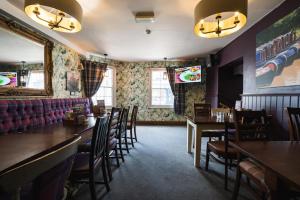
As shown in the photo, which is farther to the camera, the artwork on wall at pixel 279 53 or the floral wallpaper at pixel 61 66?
the floral wallpaper at pixel 61 66

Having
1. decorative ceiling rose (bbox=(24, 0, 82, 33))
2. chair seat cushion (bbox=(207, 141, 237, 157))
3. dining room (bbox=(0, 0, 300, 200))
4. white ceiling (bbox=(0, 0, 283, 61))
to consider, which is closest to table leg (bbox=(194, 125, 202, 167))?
dining room (bbox=(0, 0, 300, 200))

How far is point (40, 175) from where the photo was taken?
0.57 m

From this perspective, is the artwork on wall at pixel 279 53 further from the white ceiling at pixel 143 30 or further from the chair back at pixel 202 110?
the chair back at pixel 202 110

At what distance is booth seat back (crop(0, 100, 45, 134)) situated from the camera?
83.0 inches

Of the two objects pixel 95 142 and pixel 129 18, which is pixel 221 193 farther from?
pixel 129 18

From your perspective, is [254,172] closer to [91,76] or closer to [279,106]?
[279,106]

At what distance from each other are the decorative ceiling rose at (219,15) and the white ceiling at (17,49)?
2.74 meters

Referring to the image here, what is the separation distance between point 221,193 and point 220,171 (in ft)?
2.03

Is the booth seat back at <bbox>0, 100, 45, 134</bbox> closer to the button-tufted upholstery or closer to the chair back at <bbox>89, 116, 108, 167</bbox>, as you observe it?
the button-tufted upholstery

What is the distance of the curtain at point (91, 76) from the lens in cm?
526

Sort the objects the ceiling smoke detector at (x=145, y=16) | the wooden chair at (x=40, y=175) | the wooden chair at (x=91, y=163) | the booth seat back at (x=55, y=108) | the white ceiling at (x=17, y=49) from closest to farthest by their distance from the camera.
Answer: the wooden chair at (x=40, y=175) → the wooden chair at (x=91, y=163) → the white ceiling at (x=17, y=49) → the ceiling smoke detector at (x=145, y=16) → the booth seat back at (x=55, y=108)

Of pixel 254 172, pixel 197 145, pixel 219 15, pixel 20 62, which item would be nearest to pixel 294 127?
pixel 254 172

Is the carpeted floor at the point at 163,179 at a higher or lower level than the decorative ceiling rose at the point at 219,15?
lower

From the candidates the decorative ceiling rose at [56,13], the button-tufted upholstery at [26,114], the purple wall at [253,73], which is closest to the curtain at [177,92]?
the purple wall at [253,73]
